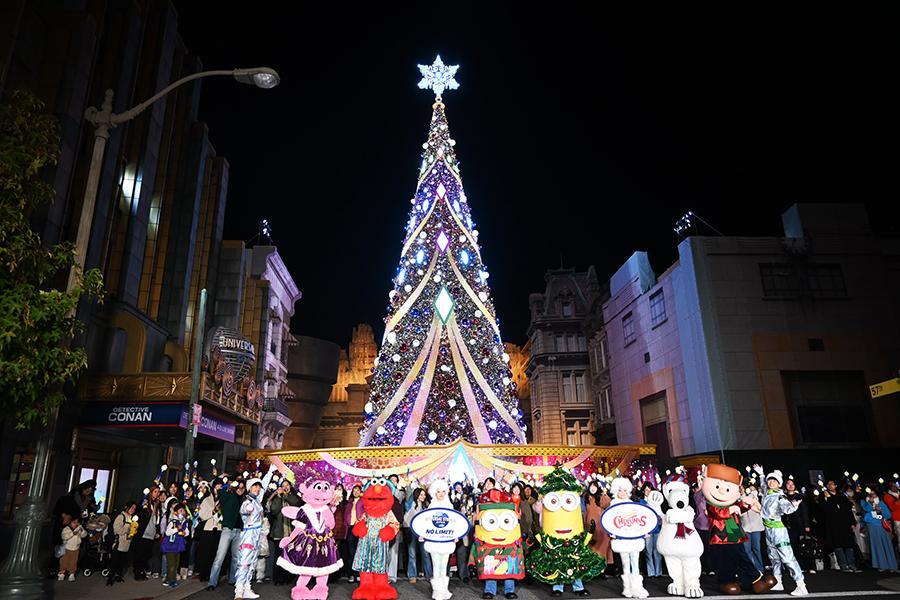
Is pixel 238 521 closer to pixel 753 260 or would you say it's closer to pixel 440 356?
pixel 440 356

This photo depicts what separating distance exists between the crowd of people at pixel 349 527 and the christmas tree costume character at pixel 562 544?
0.98 meters

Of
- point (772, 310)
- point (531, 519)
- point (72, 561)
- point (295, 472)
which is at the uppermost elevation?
point (772, 310)

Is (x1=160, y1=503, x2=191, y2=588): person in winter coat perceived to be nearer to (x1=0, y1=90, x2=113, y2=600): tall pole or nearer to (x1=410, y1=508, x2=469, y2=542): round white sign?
(x1=0, y1=90, x2=113, y2=600): tall pole

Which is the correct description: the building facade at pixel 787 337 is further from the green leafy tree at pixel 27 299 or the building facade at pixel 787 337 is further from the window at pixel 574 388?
the green leafy tree at pixel 27 299

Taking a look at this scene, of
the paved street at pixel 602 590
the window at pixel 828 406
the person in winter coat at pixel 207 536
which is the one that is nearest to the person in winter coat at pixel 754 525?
the paved street at pixel 602 590

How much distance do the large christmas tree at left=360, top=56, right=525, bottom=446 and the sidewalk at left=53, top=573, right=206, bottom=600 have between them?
5503 mm

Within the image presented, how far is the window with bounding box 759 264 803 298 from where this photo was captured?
25375 millimetres

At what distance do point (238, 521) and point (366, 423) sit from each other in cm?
517

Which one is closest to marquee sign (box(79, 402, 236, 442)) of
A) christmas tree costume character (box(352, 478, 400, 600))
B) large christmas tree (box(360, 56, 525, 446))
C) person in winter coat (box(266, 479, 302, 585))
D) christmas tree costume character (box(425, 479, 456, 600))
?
large christmas tree (box(360, 56, 525, 446))

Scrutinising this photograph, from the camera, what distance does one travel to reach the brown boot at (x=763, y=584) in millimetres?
9109

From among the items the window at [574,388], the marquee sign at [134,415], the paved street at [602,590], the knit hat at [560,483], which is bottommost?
the paved street at [602,590]

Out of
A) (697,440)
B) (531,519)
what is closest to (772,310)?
(697,440)

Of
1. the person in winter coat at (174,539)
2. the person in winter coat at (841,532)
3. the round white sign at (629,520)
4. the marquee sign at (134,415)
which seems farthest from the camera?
the marquee sign at (134,415)

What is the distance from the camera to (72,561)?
1189 centimetres
